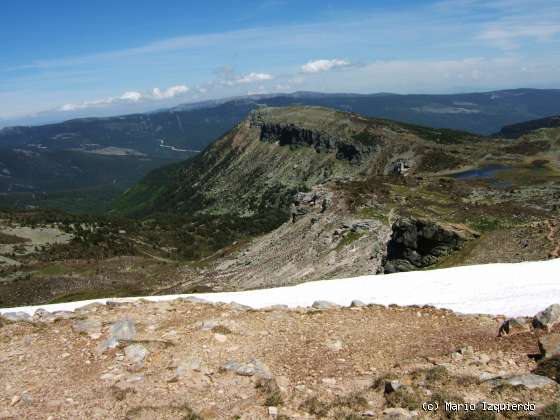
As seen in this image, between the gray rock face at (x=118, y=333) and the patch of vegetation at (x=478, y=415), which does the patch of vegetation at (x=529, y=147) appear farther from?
the patch of vegetation at (x=478, y=415)

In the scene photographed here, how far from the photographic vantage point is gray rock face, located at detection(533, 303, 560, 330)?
1431 cm

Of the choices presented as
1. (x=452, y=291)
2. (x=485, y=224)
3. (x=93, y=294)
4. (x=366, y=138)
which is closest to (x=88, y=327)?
(x=452, y=291)

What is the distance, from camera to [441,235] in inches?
1553

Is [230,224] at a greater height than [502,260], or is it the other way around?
[502,260]

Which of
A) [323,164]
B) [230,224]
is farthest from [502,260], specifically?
[323,164]

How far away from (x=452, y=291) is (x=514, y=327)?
20.0ft

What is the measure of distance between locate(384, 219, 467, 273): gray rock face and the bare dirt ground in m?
22.2

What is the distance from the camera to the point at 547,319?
567 inches

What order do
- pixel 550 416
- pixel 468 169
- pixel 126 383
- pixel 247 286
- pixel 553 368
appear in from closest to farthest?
1. pixel 550 416
2. pixel 553 368
3. pixel 126 383
4. pixel 247 286
5. pixel 468 169

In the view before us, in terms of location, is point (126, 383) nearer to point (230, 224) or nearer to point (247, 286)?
point (247, 286)

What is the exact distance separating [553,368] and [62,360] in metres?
13.6

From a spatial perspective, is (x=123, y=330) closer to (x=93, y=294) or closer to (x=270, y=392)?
(x=270, y=392)

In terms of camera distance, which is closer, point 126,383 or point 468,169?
point 126,383

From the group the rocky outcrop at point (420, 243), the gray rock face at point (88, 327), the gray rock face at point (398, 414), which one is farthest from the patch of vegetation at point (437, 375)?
the rocky outcrop at point (420, 243)
